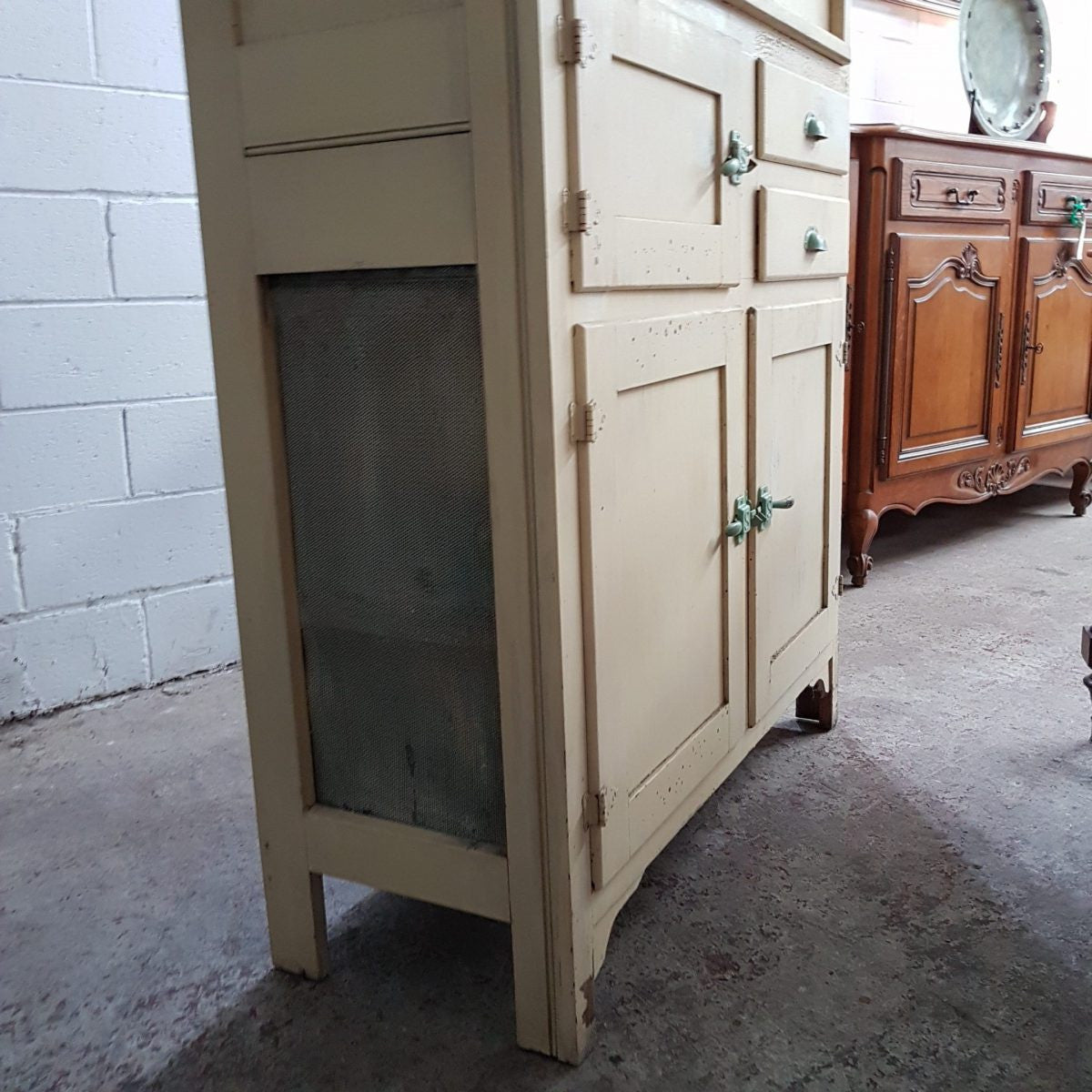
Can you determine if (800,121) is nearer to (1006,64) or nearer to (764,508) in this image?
(764,508)

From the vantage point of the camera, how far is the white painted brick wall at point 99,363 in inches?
79.4

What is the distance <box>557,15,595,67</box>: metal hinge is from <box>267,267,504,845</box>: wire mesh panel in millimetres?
221

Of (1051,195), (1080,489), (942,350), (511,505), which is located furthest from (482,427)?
(1080,489)

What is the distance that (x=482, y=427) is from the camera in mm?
1098

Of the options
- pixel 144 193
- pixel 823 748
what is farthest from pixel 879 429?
pixel 144 193

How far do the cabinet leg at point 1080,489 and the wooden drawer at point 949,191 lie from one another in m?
1.03

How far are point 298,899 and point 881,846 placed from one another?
835mm

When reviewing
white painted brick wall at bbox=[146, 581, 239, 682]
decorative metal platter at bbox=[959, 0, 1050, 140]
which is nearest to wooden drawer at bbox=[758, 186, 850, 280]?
white painted brick wall at bbox=[146, 581, 239, 682]

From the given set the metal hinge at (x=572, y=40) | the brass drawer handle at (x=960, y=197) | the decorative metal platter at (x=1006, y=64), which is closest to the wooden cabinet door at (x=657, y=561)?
the metal hinge at (x=572, y=40)

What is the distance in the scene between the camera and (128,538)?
2.22 meters

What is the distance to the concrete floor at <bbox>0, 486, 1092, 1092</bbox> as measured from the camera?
1165 mm

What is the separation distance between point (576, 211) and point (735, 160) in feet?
1.38

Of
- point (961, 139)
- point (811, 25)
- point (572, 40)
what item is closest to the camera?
point (572, 40)

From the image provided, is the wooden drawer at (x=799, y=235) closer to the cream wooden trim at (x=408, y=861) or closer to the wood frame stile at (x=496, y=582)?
the wood frame stile at (x=496, y=582)
